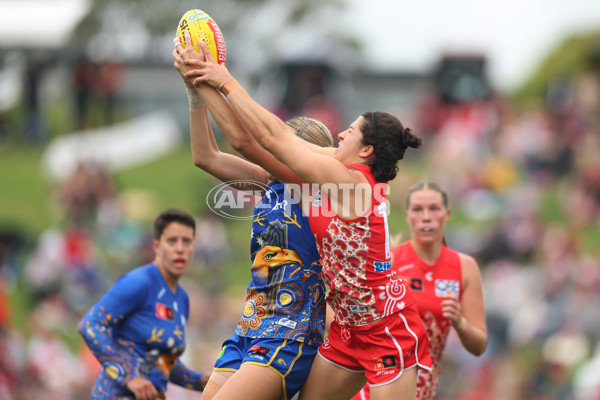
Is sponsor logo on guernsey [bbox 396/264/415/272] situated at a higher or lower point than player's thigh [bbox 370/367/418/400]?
higher

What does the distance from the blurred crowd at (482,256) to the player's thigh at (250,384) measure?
7.26 meters

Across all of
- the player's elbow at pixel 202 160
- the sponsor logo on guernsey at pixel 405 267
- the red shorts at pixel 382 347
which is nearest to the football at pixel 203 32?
the player's elbow at pixel 202 160

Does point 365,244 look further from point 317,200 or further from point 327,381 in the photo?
point 327,381

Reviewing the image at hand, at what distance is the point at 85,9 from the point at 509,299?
32.9 metres

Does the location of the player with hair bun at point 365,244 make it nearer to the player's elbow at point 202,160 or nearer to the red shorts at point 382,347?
the red shorts at point 382,347

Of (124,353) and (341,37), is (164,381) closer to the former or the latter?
(124,353)

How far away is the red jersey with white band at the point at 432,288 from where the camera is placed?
199 inches

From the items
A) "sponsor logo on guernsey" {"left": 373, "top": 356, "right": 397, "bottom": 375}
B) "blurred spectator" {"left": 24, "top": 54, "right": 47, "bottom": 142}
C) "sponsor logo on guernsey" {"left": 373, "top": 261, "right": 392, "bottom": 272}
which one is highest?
"blurred spectator" {"left": 24, "top": 54, "right": 47, "bottom": 142}

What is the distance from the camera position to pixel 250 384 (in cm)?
383

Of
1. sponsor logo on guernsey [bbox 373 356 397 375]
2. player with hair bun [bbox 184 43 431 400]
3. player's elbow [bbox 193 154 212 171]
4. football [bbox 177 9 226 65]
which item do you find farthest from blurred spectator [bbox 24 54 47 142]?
sponsor logo on guernsey [bbox 373 356 397 375]

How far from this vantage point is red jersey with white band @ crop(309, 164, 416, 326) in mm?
3898

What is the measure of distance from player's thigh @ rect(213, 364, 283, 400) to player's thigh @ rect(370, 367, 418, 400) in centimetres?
49

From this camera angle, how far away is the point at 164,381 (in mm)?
5117

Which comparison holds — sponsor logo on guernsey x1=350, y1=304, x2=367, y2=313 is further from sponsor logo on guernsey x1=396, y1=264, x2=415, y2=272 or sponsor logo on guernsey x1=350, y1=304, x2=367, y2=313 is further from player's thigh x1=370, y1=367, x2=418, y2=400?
sponsor logo on guernsey x1=396, y1=264, x2=415, y2=272
